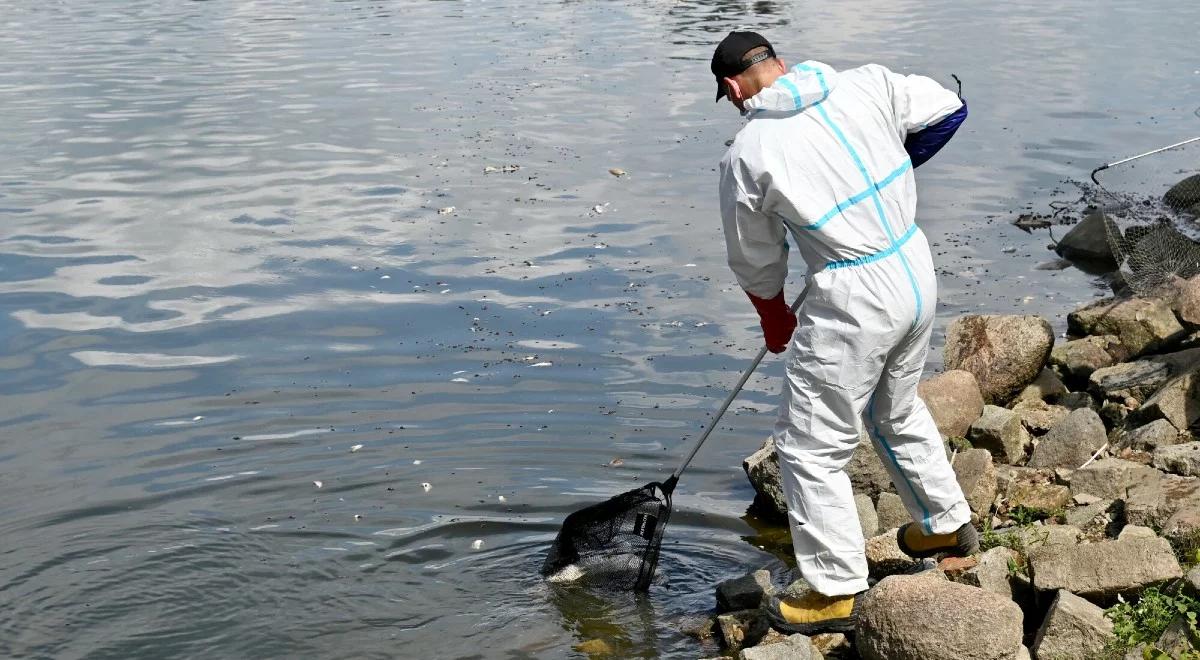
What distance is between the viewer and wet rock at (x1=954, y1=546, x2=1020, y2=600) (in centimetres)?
499

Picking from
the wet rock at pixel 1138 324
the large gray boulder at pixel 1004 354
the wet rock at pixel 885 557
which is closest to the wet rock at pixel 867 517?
the wet rock at pixel 885 557

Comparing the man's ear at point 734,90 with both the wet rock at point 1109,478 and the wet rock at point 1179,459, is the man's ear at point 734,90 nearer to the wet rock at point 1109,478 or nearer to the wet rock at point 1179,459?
the wet rock at point 1109,478

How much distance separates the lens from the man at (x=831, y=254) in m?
4.69

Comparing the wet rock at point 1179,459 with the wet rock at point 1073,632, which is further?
the wet rock at point 1179,459

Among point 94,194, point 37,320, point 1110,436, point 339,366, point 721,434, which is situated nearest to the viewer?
point 1110,436

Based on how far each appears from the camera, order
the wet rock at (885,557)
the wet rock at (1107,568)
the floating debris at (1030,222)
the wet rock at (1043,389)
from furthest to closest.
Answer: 1. the floating debris at (1030,222)
2. the wet rock at (1043,389)
3. the wet rock at (885,557)
4. the wet rock at (1107,568)

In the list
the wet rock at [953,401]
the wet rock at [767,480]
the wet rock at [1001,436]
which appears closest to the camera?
the wet rock at [767,480]

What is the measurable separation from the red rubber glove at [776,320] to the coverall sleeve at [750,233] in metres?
0.08

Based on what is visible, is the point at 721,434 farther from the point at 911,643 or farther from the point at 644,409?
the point at 911,643

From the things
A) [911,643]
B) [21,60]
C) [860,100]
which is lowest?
[21,60]

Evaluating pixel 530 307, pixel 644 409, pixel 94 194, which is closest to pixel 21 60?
pixel 94 194

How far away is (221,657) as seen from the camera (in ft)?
18.0

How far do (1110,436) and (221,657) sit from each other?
175 inches

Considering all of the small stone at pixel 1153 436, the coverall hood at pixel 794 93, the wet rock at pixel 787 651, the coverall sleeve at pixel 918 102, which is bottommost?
the small stone at pixel 1153 436
